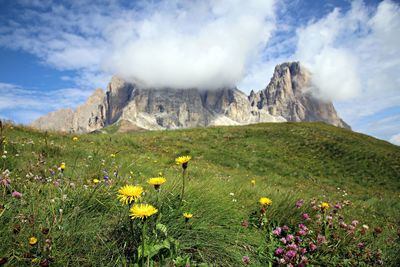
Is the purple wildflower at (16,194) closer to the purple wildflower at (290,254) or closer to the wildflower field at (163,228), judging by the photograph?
the wildflower field at (163,228)

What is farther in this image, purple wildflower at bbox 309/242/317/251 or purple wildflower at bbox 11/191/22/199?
purple wildflower at bbox 309/242/317/251

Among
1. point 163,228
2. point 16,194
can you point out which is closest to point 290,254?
point 163,228

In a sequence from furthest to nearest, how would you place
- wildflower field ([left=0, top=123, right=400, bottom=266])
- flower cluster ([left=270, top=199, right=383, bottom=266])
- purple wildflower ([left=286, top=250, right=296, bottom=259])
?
flower cluster ([left=270, top=199, right=383, bottom=266]) < purple wildflower ([left=286, top=250, right=296, bottom=259]) < wildflower field ([left=0, top=123, right=400, bottom=266])

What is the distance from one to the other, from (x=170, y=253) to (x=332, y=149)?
80.2ft

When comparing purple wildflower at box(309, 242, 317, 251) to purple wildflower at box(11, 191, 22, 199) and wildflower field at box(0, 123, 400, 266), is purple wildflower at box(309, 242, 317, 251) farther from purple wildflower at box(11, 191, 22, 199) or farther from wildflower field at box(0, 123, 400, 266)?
purple wildflower at box(11, 191, 22, 199)

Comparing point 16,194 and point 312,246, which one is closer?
point 16,194

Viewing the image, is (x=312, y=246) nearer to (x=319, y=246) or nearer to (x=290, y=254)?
(x=319, y=246)

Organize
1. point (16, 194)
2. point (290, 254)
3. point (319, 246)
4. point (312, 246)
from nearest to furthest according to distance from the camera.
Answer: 1. point (16, 194)
2. point (290, 254)
3. point (312, 246)
4. point (319, 246)

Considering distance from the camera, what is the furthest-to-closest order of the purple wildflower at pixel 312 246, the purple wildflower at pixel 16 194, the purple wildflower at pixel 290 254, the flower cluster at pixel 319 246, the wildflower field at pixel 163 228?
the purple wildflower at pixel 312 246
the flower cluster at pixel 319 246
the purple wildflower at pixel 290 254
the purple wildflower at pixel 16 194
the wildflower field at pixel 163 228

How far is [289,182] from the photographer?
15.4 meters

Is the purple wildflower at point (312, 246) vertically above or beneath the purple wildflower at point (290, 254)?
beneath

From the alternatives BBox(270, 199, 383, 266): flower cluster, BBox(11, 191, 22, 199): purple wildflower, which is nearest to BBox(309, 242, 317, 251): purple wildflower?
BBox(270, 199, 383, 266): flower cluster

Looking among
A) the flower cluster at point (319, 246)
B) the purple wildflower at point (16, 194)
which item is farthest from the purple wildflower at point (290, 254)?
the purple wildflower at point (16, 194)

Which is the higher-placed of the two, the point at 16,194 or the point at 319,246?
the point at 16,194
